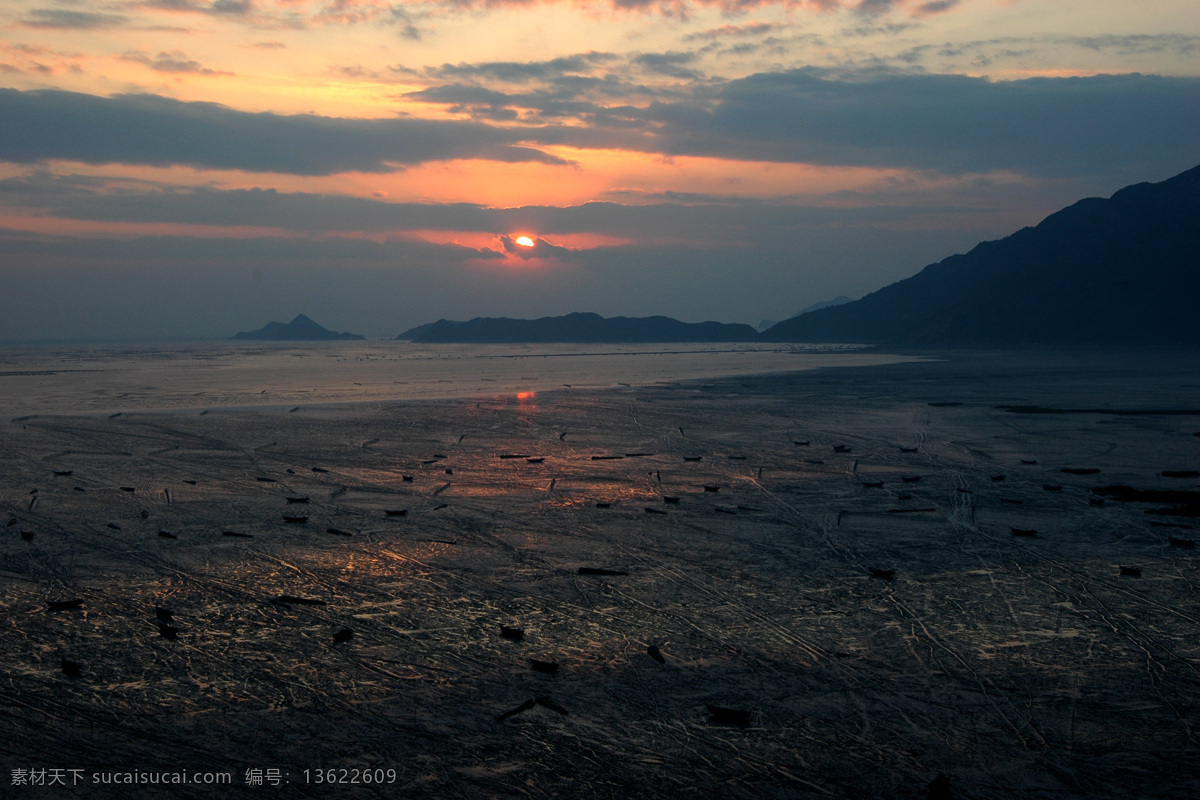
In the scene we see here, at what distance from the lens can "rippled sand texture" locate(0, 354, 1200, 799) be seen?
6977 mm

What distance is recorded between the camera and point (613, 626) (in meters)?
10.1

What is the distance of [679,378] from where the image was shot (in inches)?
2438

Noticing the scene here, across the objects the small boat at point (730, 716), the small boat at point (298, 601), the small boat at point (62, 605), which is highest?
the small boat at point (62, 605)

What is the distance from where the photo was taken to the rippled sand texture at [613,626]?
6977mm

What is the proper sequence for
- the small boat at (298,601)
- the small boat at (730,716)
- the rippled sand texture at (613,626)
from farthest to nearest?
the small boat at (298,601) < the small boat at (730,716) < the rippled sand texture at (613,626)

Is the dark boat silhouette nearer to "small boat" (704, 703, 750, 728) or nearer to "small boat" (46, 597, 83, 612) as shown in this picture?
"small boat" (704, 703, 750, 728)

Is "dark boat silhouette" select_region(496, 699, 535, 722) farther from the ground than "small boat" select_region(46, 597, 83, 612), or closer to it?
closer to it

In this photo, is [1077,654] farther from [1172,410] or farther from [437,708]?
[1172,410]

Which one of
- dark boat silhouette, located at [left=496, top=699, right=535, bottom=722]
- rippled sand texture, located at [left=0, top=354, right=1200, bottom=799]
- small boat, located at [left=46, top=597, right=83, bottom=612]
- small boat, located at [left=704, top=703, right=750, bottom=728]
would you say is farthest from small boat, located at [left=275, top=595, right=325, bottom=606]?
small boat, located at [left=704, top=703, right=750, bottom=728]

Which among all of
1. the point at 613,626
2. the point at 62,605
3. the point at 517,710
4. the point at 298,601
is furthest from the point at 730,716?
the point at 62,605

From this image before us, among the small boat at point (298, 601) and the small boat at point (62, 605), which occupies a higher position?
the small boat at point (62, 605)

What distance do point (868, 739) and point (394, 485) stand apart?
14430mm

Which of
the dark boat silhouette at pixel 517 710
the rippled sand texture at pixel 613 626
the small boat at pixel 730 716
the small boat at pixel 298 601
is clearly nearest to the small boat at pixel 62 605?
the rippled sand texture at pixel 613 626

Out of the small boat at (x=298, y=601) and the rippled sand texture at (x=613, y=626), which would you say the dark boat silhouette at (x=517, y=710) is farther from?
the small boat at (x=298, y=601)
